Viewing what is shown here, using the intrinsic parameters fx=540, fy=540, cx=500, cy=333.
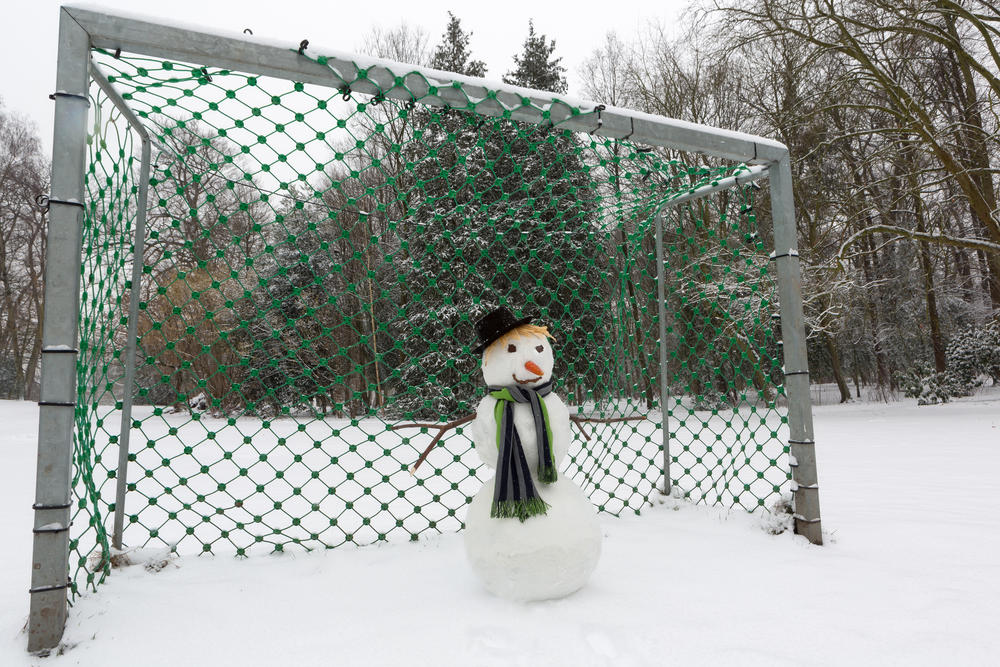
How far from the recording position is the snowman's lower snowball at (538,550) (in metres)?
1.44

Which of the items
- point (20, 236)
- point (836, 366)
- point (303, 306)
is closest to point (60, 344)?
point (303, 306)

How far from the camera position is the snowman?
4.76ft

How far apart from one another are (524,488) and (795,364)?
1417mm

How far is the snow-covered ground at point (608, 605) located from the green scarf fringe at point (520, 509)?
0.84 ft

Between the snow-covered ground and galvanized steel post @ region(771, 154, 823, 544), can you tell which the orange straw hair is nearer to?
the snow-covered ground

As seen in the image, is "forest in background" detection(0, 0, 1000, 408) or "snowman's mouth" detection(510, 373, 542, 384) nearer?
"snowman's mouth" detection(510, 373, 542, 384)

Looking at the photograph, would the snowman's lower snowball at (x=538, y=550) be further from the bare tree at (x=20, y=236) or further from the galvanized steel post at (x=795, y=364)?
the bare tree at (x=20, y=236)

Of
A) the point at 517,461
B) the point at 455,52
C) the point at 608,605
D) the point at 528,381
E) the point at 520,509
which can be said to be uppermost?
the point at 455,52

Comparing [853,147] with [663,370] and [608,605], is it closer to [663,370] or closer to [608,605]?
[663,370]

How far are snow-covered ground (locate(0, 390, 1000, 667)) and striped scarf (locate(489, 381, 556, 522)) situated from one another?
28 cm

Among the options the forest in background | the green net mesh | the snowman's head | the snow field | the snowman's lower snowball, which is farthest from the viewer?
the forest in background

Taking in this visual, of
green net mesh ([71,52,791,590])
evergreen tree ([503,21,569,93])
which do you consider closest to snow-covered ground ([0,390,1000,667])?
green net mesh ([71,52,791,590])

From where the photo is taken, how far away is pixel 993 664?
1.21 m

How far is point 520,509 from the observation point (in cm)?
145
